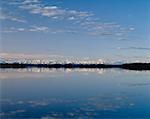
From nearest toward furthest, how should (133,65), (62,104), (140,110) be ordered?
(140,110) < (62,104) < (133,65)

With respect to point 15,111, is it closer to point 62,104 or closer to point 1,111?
point 1,111

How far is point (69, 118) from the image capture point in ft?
31.7

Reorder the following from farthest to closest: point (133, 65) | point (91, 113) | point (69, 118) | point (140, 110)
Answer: point (133, 65) < point (140, 110) < point (91, 113) < point (69, 118)

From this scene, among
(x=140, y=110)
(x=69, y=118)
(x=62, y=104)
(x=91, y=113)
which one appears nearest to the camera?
(x=69, y=118)

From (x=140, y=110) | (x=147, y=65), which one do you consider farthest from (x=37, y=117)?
(x=147, y=65)

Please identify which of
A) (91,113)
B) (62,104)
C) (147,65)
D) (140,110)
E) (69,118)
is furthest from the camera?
(147,65)

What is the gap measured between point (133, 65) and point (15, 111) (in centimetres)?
8765

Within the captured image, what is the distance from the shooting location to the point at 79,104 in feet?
40.9

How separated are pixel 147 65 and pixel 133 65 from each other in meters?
7.46

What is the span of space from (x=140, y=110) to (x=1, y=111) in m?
4.44

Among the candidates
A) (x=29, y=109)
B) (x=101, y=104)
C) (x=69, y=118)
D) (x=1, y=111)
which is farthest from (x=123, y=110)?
(x=1, y=111)

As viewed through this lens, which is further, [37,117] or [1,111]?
[1,111]

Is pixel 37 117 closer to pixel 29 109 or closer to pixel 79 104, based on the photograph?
pixel 29 109

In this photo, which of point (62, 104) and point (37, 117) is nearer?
point (37, 117)
